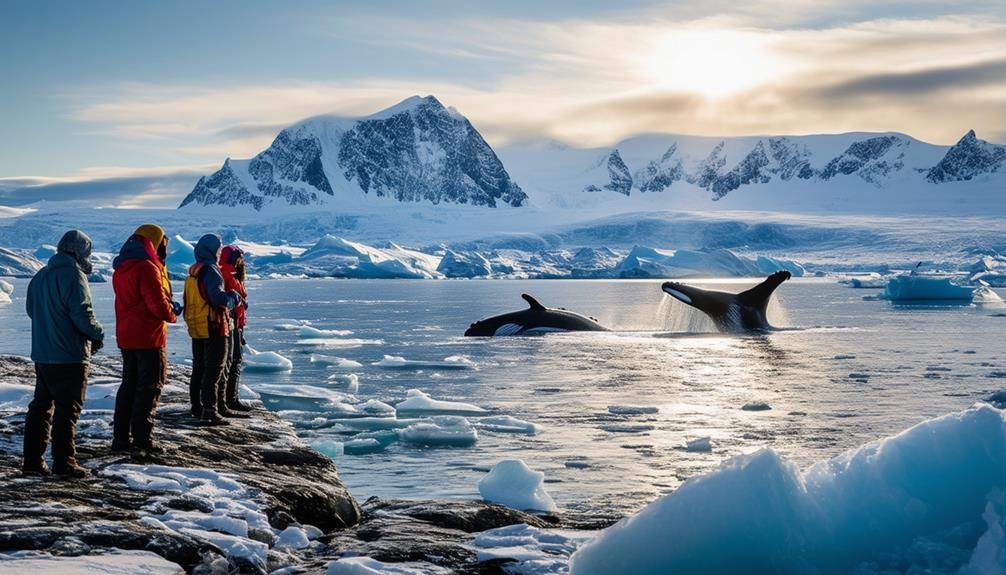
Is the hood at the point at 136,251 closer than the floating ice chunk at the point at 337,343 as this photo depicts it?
Yes

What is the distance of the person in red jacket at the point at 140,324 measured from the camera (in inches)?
324

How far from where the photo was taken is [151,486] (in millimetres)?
7691

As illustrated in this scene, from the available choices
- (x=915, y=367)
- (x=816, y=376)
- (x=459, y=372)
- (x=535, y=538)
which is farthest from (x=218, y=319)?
(x=915, y=367)

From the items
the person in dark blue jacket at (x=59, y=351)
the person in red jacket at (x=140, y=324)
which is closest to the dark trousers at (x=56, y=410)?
the person in dark blue jacket at (x=59, y=351)

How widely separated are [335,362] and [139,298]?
1739cm

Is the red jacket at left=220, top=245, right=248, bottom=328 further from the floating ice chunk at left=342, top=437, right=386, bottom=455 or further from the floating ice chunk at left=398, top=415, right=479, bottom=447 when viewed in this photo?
the floating ice chunk at left=398, top=415, right=479, bottom=447

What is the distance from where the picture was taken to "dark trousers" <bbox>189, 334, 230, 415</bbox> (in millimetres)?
10055

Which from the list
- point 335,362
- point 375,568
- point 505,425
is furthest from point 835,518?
point 335,362

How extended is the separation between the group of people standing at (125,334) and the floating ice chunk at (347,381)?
9486 millimetres

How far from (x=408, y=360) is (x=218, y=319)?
1699 cm

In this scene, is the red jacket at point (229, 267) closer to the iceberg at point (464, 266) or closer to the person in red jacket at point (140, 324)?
the person in red jacket at point (140, 324)

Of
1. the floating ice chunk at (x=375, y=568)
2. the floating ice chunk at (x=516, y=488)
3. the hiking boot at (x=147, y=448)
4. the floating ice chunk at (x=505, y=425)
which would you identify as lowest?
the floating ice chunk at (x=505, y=425)

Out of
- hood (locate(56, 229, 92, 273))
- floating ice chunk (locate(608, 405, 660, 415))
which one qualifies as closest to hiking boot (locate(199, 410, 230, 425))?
hood (locate(56, 229, 92, 273))

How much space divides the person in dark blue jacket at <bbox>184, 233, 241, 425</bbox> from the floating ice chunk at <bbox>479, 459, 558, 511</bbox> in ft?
9.35
